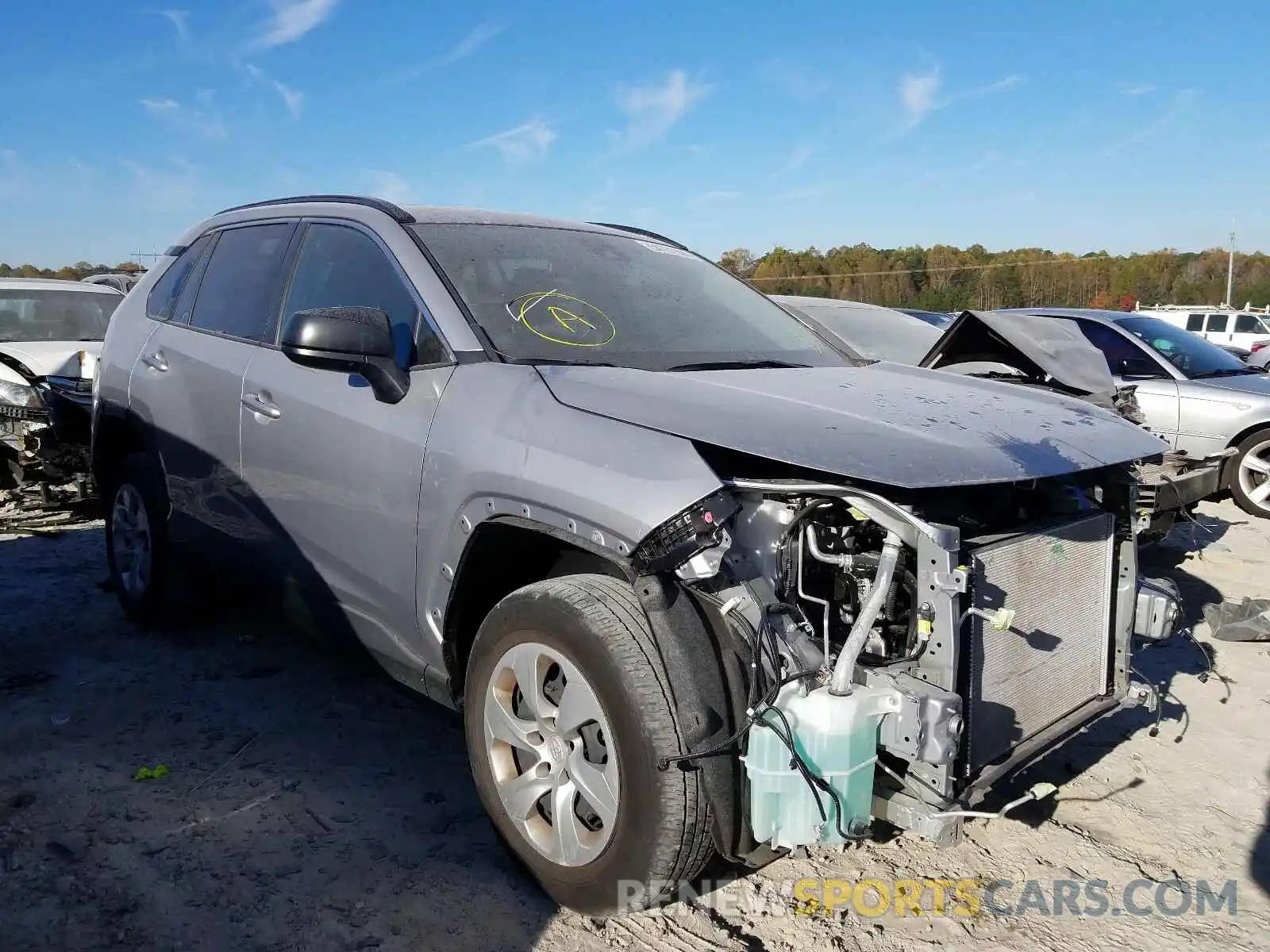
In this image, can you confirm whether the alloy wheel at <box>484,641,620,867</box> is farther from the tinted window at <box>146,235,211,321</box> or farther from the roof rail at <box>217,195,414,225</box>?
the tinted window at <box>146,235,211,321</box>

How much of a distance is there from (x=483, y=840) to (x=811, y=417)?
1.64m

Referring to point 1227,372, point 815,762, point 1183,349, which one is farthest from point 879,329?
point 815,762

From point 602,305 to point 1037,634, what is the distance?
170cm

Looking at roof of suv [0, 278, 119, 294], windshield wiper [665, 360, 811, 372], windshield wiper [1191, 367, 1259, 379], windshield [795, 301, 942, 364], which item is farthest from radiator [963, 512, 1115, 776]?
roof of suv [0, 278, 119, 294]

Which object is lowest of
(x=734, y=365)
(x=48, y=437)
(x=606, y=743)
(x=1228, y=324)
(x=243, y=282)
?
(x=606, y=743)

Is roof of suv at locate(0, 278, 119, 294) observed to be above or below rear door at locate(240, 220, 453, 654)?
above

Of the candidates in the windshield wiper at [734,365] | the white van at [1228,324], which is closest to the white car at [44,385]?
the windshield wiper at [734,365]

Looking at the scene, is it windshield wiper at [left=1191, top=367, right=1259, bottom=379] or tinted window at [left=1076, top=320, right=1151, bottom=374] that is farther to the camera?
tinted window at [left=1076, top=320, right=1151, bottom=374]

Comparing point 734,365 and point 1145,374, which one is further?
point 1145,374

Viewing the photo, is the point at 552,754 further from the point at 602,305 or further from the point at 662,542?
the point at 602,305

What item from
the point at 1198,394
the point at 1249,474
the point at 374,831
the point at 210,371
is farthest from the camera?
the point at 1198,394

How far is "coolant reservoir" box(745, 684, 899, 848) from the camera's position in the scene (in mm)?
2221

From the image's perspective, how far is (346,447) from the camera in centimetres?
317

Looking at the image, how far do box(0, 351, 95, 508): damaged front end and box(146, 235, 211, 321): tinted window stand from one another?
2695 mm
